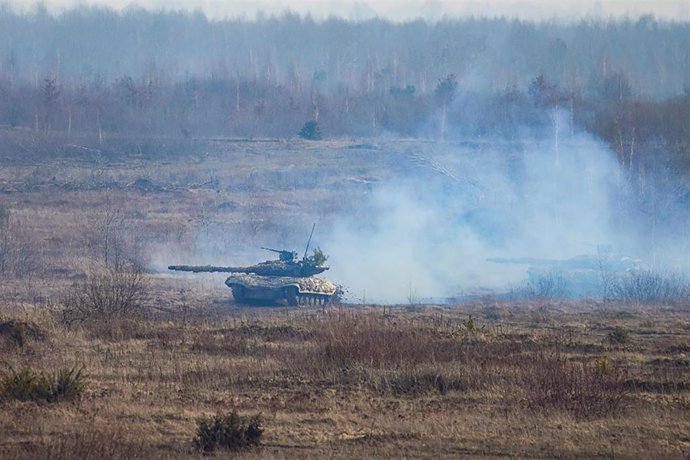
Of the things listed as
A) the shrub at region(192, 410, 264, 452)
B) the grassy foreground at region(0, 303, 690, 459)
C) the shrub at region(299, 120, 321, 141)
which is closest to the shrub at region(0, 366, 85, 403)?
the grassy foreground at region(0, 303, 690, 459)

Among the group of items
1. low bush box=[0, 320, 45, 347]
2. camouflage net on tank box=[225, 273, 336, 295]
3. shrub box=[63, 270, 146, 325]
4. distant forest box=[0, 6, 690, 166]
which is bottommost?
low bush box=[0, 320, 45, 347]

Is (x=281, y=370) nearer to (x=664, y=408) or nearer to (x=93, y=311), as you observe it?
(x=664, y=408)

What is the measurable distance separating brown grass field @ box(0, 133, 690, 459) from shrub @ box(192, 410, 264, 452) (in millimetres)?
191

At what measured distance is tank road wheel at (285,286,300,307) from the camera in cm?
3055

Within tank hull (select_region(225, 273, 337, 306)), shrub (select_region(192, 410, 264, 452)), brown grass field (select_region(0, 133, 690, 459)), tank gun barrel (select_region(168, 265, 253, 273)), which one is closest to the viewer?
shrub (select_region(192, 410, 264, 452))

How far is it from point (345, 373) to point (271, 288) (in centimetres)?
1456

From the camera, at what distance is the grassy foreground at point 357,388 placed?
38.5ft

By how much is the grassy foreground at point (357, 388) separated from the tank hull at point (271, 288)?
267 inches

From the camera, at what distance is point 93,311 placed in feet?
74.7

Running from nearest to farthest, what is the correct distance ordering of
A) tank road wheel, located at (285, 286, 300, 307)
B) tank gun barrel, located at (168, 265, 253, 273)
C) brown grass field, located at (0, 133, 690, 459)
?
brown grass field, located at (0, 133, 690, 459), tank gun barrel, located at (168, 265, 253, 273), tank road wheel, located at (285, 286, 300, 307)

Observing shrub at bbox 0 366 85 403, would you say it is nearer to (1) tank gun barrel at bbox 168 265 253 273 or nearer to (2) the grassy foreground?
(2) the grassy foreground

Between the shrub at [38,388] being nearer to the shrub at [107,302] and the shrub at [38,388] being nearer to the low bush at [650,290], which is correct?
the shrub at [107,302]

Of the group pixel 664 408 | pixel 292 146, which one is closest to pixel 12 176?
pixel 292 146

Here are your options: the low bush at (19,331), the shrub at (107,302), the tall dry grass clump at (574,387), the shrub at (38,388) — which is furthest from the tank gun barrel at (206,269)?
the shrub at (38,388)
